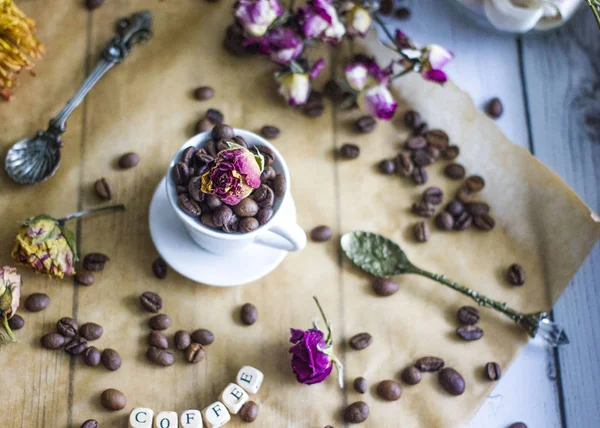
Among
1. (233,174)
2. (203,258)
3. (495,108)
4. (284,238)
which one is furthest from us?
(495,108)

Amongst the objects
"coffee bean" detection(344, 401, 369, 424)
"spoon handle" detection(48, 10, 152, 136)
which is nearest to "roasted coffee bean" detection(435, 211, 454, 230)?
"coffee bean" detection(344, 401, 369, 424)

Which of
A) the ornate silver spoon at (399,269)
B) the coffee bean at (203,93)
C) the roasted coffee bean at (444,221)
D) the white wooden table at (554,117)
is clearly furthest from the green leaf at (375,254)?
the coffee bean at (203,93)

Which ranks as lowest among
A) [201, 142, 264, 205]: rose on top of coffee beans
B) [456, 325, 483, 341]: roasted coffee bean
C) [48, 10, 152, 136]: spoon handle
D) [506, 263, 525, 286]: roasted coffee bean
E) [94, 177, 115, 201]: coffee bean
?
[456, 325, 483, 341]: roasted coffee bean

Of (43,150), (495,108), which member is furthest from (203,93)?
(495,108)

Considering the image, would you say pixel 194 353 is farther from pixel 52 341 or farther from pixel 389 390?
pixel 389 390

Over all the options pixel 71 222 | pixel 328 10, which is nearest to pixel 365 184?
pixel 328 10

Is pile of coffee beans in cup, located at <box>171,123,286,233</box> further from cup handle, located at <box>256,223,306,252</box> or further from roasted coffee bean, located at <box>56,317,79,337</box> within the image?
roasted coffee bean, located at <box>56,317,79,337</box>
